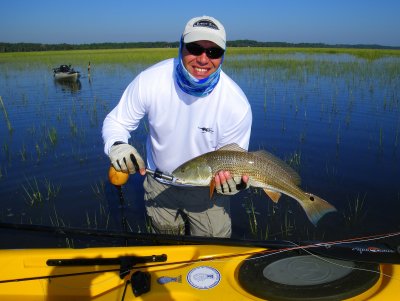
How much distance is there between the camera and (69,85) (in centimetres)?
2267

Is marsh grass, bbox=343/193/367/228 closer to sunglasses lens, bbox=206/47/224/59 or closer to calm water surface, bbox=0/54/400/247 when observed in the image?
calm water surface, bbox=0/54/400/247

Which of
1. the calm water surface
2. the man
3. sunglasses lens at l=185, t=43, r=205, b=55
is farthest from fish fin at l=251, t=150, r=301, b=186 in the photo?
the calm water surface

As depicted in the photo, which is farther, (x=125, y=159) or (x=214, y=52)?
(x=214, y=52)

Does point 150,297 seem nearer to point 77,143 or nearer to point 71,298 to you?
point 71,298

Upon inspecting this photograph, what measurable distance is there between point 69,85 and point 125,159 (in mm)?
21448

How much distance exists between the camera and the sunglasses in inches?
135

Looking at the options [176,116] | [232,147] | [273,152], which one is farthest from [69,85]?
[232,147]

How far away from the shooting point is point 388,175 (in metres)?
7.87

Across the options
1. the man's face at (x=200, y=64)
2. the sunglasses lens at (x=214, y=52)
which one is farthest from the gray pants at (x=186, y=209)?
the sunglasses lens at (x=214, y=52)

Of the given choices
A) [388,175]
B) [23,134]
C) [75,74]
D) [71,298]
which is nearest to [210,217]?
[71,298]

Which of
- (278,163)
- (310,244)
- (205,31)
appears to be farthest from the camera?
(278,163)

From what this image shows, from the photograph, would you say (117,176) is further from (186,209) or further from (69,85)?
(69,85)

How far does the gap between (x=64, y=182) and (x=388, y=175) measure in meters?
7.46

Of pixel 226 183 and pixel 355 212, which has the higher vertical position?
pixel 226 183
